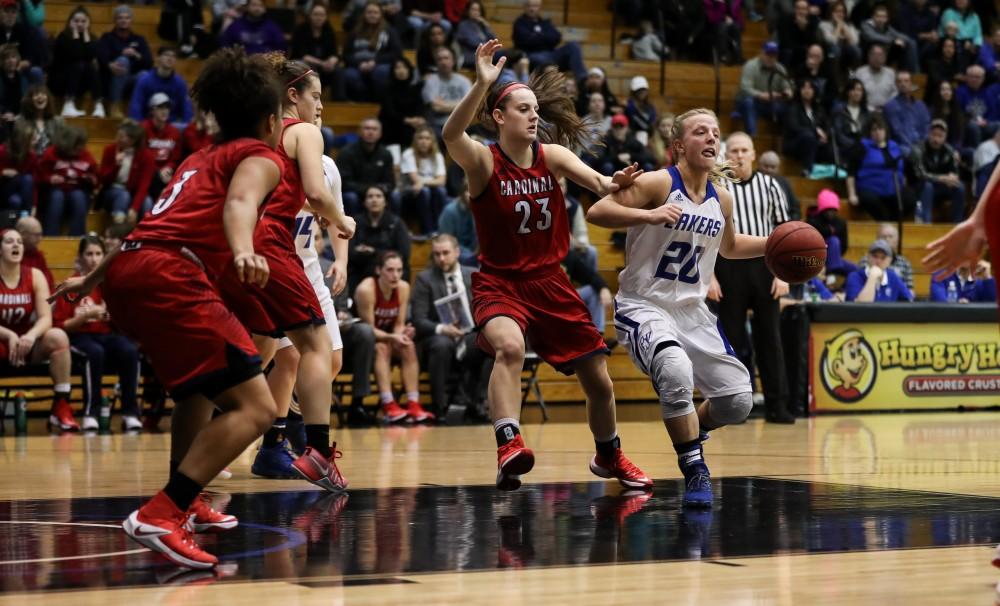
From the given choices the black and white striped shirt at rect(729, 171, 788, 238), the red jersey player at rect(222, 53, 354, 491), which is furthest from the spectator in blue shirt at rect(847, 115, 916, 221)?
the red jersey player at rect(222, 53, 354, 491)

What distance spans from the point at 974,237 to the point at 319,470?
10.3ft

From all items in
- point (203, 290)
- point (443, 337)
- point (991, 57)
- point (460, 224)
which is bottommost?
point (203, 290)

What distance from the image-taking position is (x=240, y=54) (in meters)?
4.52

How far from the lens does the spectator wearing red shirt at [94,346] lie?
10945mm

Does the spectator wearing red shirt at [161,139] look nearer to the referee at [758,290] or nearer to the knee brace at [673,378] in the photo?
the referee at [758,290]

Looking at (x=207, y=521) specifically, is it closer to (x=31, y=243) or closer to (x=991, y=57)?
(x=31, y=243)

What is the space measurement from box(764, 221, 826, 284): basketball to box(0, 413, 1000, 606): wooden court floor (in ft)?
3.04

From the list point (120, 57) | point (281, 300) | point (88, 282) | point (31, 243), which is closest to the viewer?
point (88, 282)

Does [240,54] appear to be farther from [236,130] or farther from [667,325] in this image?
[667,325]

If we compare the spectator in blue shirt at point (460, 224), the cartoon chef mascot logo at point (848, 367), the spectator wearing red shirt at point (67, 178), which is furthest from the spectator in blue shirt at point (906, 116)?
the spectator wearing red shirt at point (67, 178)

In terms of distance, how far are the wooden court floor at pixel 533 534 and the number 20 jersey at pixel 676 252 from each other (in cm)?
85

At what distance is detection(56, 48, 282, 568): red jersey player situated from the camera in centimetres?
424

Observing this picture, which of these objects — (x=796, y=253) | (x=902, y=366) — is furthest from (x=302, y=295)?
(x=902, y=366)

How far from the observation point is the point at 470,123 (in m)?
6.24
